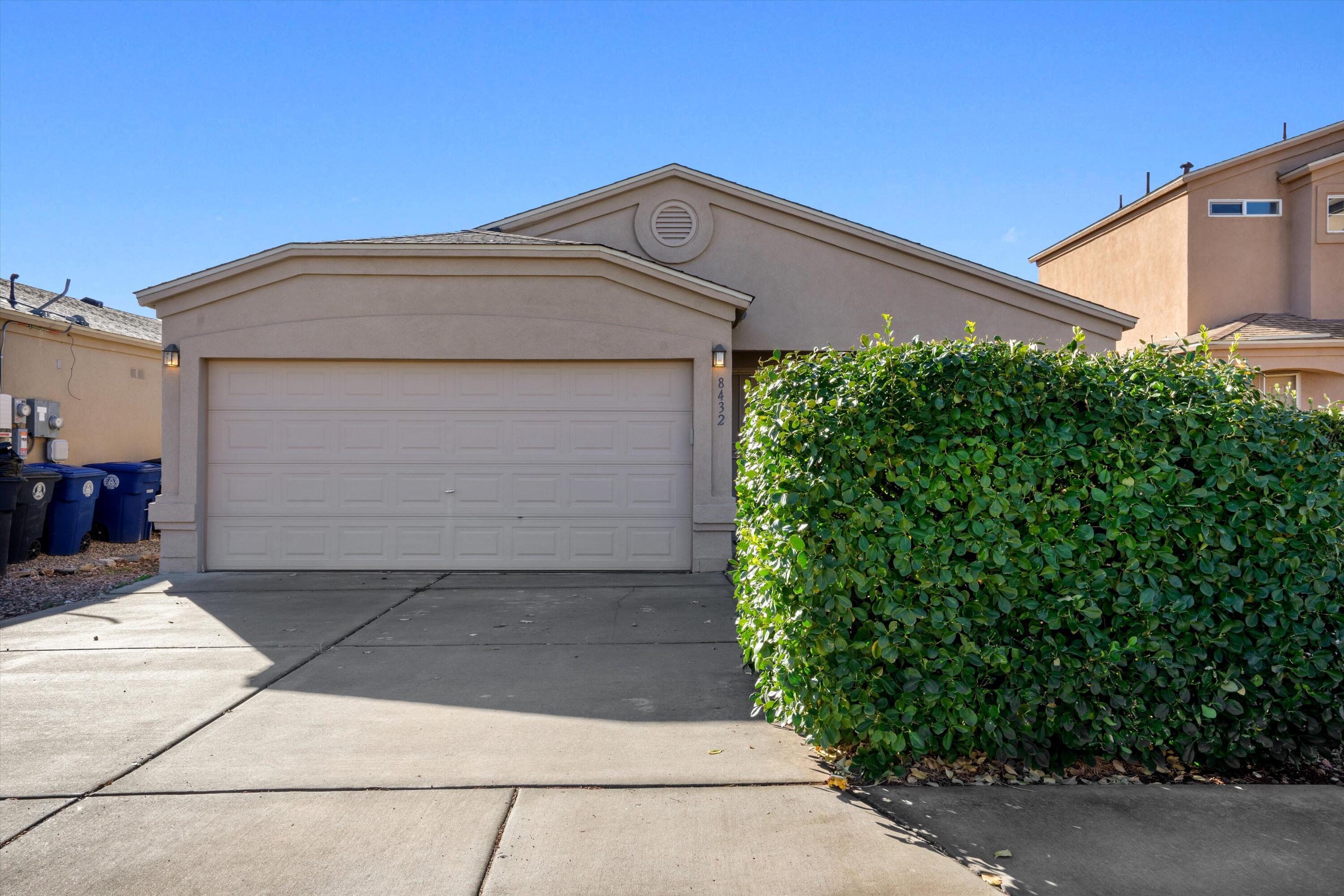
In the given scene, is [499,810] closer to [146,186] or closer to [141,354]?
[141,354]

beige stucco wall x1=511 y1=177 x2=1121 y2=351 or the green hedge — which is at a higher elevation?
beige stucco wall x1=511 y1=177 x2=1121 y2=351

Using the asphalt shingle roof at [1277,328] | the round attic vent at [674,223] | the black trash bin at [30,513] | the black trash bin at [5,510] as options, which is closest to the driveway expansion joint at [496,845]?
the black trash bin at [5,510]

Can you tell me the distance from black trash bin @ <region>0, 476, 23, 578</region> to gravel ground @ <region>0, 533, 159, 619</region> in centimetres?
24

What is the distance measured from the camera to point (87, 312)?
51.6ft

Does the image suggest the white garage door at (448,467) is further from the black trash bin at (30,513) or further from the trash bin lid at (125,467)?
the trash bin lid at (125,467)

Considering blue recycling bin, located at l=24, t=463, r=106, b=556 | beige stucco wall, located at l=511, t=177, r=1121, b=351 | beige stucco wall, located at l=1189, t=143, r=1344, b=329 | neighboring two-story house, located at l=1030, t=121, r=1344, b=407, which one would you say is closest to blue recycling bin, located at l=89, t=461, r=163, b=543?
blue recycling bin, located at l=24, t=463, r=106, b=556

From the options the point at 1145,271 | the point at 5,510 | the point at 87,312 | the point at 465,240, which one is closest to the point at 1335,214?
the point at 1145,271

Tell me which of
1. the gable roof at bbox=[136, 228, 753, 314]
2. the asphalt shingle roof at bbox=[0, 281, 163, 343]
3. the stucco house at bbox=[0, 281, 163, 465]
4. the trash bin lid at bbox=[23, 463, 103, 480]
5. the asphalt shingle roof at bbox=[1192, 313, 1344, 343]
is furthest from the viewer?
the asphalt shingle roof at bbox=[0, 281, 163, 343]

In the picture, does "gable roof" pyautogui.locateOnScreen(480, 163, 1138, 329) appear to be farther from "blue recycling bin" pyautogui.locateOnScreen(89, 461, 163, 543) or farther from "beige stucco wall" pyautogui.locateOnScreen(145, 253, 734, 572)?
"blue recycling bin" pyautogui.locateOnScreen(89, 461, 163, 543)

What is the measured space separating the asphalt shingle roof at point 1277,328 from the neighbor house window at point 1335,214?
1.59 metres

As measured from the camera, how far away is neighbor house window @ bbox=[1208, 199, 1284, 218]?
15.2 meters

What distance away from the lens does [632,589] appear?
8.35 meters

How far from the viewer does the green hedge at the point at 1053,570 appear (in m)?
3.65

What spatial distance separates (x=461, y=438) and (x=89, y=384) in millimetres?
9354
